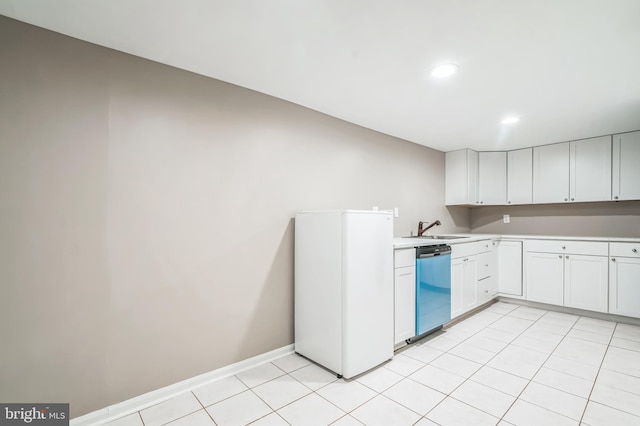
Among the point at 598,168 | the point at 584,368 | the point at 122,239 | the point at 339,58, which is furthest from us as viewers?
the point at 598,168

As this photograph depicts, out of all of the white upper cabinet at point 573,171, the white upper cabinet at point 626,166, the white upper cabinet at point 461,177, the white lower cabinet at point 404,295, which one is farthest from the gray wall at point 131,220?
the white upper cabinet at point 626,166

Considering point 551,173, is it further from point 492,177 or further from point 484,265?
point 484,265

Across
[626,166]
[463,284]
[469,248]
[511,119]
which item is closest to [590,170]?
[626,166]

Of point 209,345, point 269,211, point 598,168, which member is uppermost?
point 598,168

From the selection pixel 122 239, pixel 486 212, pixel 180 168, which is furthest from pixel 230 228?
pixel 486 212

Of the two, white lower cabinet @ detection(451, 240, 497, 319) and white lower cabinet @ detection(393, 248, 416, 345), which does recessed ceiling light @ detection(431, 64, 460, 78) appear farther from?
white lower cabinet @ detection(451, 240, 497, 319)

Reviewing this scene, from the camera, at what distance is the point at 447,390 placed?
2070 mm

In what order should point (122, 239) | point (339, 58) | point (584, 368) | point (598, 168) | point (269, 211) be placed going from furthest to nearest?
1. point (598, 168)
2. point (269, 211)
3. point (584, 368)
4. point (339, 58)
5. point (122, 239)

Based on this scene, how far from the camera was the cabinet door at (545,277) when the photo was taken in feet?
12.5

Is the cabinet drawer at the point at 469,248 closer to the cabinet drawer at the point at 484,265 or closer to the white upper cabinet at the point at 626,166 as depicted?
the cabinet drawer at the point at 484,265

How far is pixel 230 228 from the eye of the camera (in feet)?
7.64

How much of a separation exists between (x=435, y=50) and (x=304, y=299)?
2.13 meters

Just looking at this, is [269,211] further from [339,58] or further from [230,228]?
[339,58]

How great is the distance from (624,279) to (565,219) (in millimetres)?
1165
